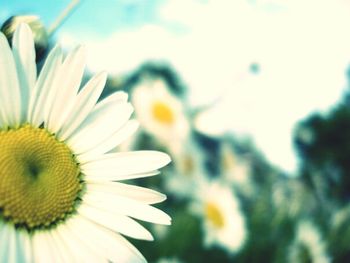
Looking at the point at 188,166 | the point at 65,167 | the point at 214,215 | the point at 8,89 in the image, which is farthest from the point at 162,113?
the point at 8,89

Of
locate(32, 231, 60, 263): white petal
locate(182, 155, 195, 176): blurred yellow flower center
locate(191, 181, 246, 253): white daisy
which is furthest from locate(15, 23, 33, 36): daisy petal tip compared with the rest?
locate(182, 155, 195, 176): blurred yellow flower center

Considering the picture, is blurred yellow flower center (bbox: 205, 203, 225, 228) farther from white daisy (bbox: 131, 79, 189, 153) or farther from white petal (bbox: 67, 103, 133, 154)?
white petal (bbox: 67, 103, 133, 154)

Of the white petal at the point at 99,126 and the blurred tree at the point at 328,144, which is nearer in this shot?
the white petal at the point at 99,126

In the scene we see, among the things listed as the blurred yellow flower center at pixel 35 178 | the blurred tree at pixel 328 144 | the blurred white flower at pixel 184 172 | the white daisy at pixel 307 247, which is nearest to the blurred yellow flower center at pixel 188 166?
the blurred white flower at pixel 184 172

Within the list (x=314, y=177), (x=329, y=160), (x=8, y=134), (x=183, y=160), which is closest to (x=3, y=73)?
(x=8, y=134)

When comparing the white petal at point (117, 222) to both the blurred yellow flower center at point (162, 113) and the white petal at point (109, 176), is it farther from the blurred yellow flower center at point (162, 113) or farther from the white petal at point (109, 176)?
the blurred yellow flower center at point (162, 113)

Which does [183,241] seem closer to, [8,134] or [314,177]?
[8,134]
